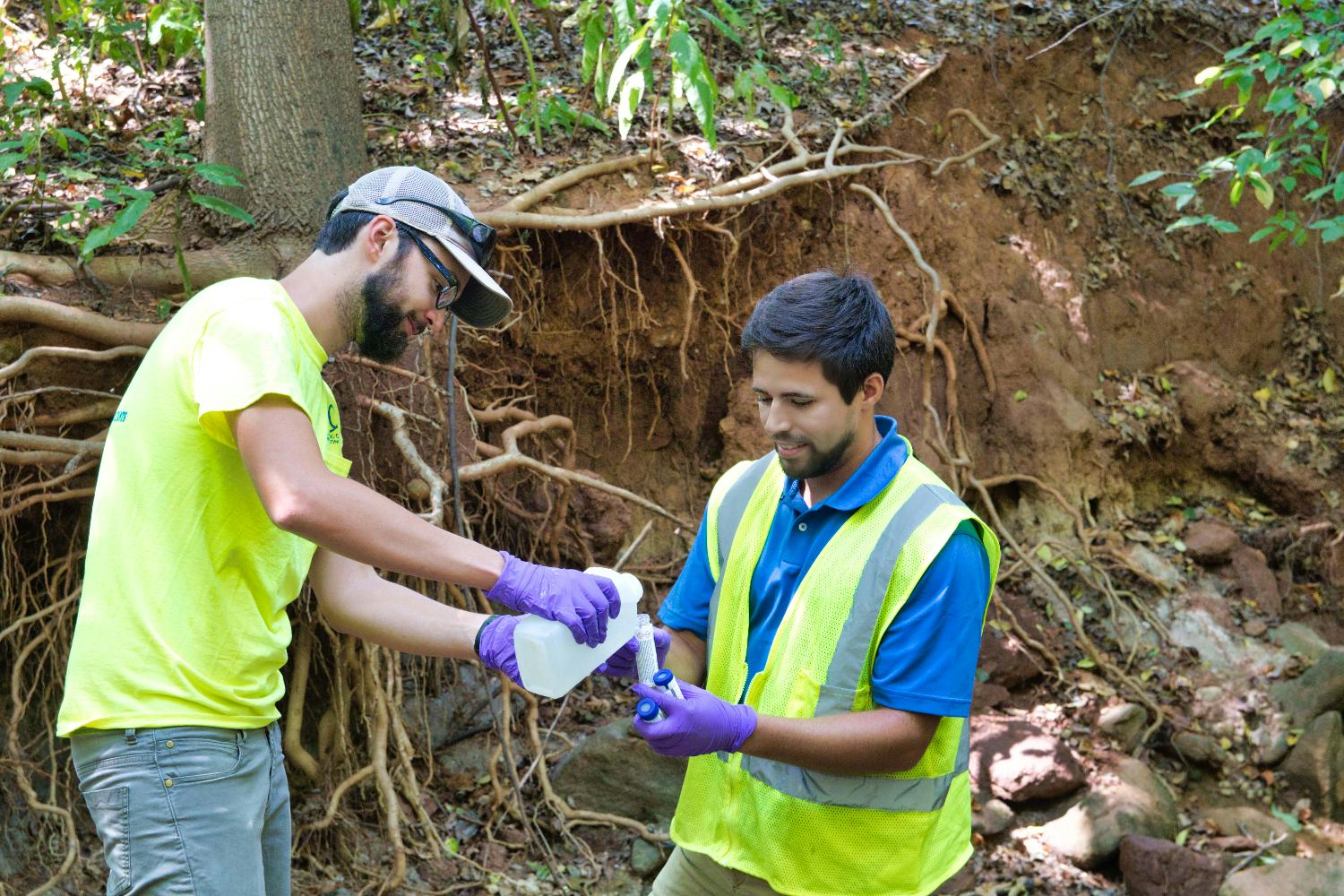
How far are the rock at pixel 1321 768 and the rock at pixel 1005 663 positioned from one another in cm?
113

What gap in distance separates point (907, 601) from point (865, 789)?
35 cm

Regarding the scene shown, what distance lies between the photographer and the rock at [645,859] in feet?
13.2

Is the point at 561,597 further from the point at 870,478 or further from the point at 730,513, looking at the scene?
the point at 870,478

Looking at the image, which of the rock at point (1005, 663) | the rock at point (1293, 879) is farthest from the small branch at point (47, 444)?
the rock at point (1293, 879)

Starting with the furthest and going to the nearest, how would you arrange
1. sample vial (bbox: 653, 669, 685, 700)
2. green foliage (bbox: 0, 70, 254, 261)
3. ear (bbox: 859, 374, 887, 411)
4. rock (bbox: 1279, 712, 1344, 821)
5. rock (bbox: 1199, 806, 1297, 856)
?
rock (bbox: 1279, 712, 1344, 821) < rock (bbox: 1199, 806, 1297, 856) < green foliage (bbox: 0, 70, 254, 261) < ear (bbox: 859, 374, 887, 411) < sample vial (bbox: 653, 669, 685, 700)

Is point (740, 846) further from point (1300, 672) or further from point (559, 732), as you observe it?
point (1300, 672)

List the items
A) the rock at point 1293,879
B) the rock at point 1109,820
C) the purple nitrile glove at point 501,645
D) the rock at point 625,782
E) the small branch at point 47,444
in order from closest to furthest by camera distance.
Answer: the purple nitrile glove at point 501,645
the small branch at point 47,444
the rock at point 1293,879
the rock at point 625,782
the rock at point 1109,820

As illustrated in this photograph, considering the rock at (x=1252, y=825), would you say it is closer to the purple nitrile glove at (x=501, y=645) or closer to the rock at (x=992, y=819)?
the rock at (x=992, y=819)

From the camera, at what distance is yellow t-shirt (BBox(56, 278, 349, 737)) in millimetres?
1854

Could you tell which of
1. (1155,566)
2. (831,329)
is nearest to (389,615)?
(831,329)

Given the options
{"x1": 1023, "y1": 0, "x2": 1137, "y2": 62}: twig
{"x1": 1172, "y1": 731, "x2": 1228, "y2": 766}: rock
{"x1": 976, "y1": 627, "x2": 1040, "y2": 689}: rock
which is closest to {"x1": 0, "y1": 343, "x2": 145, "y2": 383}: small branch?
{"x1": 976, "y1": 627, "x2": 1040, "y2": 689}: rock

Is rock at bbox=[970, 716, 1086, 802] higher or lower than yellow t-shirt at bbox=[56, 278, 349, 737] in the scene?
lower

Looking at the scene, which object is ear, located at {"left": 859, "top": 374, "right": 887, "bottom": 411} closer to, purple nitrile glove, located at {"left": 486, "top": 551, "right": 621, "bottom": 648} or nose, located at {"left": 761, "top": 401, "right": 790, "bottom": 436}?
nose, located at {"left": 761, "top": 401, "right": 790, "bottom": 436}

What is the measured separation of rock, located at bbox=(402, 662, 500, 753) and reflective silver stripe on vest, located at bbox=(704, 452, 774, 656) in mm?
2182
